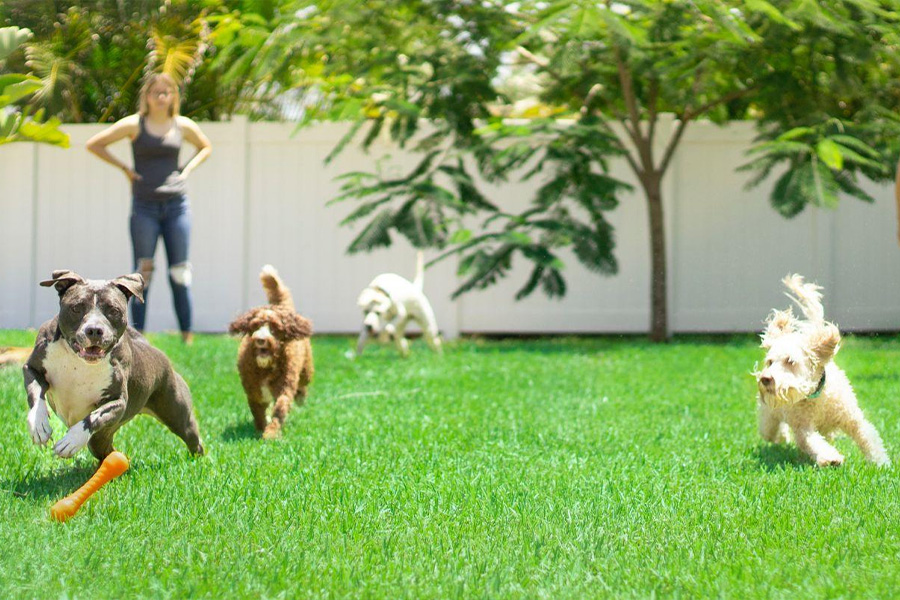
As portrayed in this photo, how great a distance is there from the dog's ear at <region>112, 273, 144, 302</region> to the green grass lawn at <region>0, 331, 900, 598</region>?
1.97 feet

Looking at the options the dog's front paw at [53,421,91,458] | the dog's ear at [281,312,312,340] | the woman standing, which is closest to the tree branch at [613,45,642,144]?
the woman standing

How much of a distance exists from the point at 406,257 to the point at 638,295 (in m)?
2.08

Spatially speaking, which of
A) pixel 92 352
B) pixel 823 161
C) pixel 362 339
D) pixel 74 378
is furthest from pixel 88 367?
pixel 823 161

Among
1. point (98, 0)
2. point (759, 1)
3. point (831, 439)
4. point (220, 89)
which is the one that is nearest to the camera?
point (831, 439)

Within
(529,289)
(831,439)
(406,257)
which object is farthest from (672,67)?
(831,439)

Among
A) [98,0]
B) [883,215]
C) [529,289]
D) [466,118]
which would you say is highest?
[98,0]

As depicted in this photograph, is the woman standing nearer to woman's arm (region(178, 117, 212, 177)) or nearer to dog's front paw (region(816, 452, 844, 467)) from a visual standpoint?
woman's arm (region(178, 117, 212, 177))

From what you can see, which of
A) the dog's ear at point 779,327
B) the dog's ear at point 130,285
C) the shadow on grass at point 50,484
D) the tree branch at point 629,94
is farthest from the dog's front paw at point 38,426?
the tree branch at point 629,94

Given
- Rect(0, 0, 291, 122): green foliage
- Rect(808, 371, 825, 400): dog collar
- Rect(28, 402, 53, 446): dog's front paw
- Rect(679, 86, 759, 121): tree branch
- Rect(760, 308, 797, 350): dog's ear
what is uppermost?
Rect(0, 0, 291, 122): green foliage

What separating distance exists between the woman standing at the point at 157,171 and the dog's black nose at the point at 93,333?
12.9 feet

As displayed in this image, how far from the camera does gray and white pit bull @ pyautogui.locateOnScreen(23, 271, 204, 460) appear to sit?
3039 millimetres

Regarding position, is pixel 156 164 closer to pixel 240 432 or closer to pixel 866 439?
pixel 240 432

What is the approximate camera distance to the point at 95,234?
9570 millimetres

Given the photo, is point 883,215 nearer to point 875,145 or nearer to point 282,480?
point 875,145
